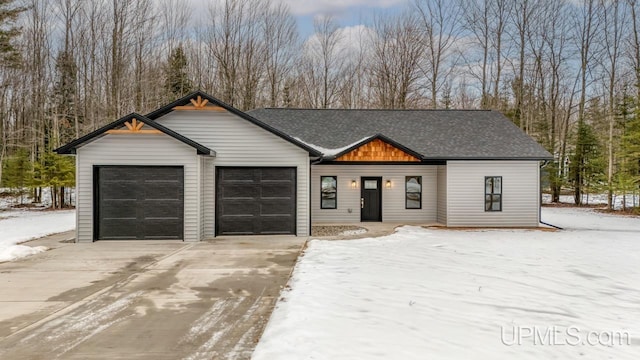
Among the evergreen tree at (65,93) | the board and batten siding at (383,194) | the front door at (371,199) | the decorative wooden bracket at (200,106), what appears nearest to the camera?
the decorative wooden bracket at (200,106)

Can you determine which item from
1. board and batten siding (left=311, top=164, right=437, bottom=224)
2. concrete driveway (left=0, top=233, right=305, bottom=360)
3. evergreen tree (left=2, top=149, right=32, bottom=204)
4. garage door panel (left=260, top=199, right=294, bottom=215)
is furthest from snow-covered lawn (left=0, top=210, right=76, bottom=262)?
board and batten siding (left=311, top=164, right=437, bottom=224)

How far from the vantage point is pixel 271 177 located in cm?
1280

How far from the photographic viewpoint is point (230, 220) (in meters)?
12.8

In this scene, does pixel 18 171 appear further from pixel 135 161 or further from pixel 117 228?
pixel 135 161

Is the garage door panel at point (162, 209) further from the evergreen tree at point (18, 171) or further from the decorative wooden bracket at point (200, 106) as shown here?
the evergreen tree at point (18, 171)

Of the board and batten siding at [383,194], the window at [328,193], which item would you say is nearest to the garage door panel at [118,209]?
the board and batten siding at [383,194]

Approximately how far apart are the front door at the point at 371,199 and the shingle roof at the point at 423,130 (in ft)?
6.30

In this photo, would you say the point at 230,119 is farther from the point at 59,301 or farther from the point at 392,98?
the point at 392,98

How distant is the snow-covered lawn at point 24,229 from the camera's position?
9.71 metres

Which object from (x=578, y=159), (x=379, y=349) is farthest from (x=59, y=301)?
(x=578, y=159)

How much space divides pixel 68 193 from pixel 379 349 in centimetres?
2846

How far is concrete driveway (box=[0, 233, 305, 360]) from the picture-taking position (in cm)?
439

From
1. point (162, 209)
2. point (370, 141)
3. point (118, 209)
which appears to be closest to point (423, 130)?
point (370, 141)

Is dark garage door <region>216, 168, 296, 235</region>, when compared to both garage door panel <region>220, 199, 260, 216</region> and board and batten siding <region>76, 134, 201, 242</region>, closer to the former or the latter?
garage door panel <region>220, 199, 260, 216</region>
